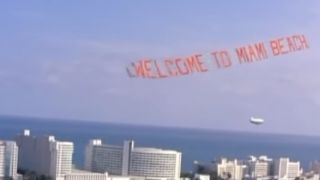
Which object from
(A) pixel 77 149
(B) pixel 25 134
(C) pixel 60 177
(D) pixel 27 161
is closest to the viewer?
(C) pixel 60 177

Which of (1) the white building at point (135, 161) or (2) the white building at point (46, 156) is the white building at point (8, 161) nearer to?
(2) the white building at point (46, 156)

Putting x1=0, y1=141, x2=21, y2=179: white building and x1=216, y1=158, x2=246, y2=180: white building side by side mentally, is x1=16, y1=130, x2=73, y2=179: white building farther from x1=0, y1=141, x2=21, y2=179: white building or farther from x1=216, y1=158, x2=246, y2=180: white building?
x1=216, y1=158, x2=246, y2=180: white building

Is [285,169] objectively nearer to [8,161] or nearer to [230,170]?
[230,170]

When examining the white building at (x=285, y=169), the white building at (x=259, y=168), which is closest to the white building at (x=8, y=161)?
the white building at (x=259, y=168)

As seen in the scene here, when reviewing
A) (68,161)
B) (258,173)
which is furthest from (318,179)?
(68,161)

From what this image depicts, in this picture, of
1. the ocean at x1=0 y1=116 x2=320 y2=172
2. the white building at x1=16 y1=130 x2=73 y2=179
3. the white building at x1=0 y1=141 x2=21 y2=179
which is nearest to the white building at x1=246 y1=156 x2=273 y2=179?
the ocean at x1=0 y1=116 x2=320 y2=172

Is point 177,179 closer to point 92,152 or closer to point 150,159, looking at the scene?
point 150,159
